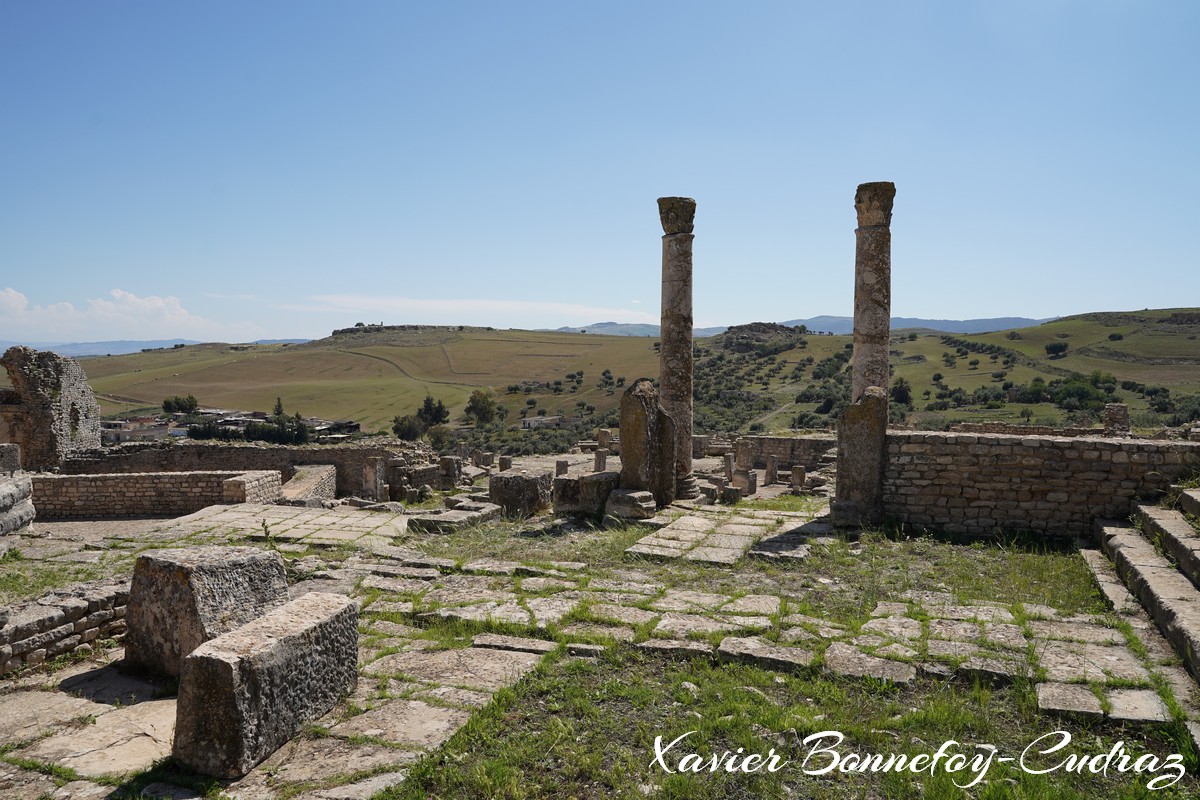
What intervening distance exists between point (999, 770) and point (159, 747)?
14.2 feet

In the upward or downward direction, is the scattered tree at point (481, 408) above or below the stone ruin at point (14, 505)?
below

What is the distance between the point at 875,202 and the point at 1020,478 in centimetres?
447

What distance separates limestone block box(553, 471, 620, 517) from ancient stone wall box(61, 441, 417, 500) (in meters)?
10.3

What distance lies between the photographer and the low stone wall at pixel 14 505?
6598 mm

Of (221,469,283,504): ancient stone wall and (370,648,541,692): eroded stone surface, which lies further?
(221,469,283,504): ancient stone wall

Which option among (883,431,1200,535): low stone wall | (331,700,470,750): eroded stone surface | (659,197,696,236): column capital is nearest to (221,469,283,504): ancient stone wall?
(659,197,696,236): column capital

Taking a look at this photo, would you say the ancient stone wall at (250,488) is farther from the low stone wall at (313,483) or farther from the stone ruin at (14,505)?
the stone ruin at (14,505)

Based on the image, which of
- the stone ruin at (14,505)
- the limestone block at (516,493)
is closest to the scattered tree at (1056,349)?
the limestone block at (516,493)

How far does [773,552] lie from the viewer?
8.55 metres

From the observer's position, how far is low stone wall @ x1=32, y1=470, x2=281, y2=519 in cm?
1403

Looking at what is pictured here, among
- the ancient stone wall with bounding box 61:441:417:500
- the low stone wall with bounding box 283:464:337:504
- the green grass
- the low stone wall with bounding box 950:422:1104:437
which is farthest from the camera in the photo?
the ancient stone wall with bounding box 61:441:417:500

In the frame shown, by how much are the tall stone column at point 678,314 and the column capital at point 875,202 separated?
268 cm

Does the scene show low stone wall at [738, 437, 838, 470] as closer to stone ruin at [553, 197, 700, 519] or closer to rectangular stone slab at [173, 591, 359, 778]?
stone ruin at [553, 197, 700, 519]

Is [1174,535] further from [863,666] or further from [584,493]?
[584,493]
